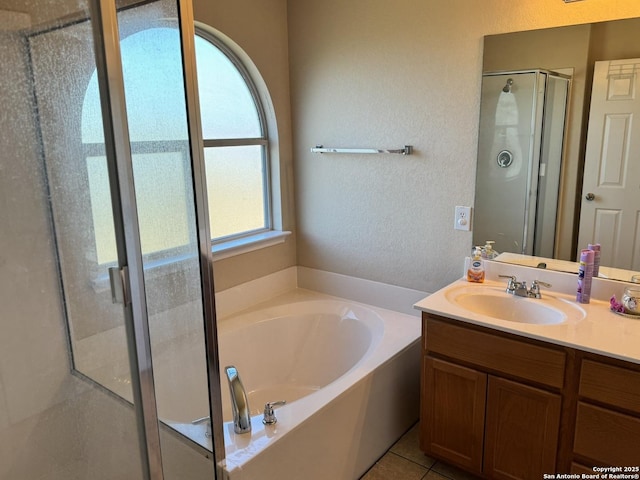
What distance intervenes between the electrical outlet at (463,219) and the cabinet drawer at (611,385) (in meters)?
0.90

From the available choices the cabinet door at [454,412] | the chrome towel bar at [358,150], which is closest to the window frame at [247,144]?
the chrome towel bar at [358,150]

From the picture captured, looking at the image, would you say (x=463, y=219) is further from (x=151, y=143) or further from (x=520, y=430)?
(x=151, y=143)

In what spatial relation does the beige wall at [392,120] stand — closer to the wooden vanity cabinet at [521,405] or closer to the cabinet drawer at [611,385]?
the wooden vanity cabinet at [521,405]

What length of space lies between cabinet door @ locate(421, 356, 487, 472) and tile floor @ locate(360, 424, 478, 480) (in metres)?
0.11

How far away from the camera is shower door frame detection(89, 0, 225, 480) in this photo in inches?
48.4

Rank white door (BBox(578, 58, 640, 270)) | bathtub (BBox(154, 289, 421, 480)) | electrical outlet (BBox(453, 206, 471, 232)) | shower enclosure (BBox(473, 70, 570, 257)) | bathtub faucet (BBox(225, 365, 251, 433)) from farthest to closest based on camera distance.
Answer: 1. electrical outlet (BBox(453, 206, 471, 232))
2. shower enclosure (BBox(473, 70, 570, 257))
3. white door (BBox(578, 58, 640, 270))
4. bathtub faucet (BBox(225, 365, 251, 433))
5. bathtub (BBox(154, 289, 421, 480))

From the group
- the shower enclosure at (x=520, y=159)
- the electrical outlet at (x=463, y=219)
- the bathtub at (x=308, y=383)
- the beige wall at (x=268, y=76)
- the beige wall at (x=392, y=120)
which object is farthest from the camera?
the beige wall at (x=268, y=76)

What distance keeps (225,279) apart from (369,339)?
84 centimetres

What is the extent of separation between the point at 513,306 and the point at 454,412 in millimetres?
515

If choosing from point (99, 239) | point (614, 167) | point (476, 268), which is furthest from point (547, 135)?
point (99, 239)

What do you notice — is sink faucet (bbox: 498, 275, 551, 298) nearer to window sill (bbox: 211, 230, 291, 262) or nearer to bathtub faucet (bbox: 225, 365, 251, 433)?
bathtub faucet (bbox: 225, 365, 251, 433)

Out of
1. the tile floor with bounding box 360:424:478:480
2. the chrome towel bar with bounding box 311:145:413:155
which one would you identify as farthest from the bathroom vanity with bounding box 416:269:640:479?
the chrome towel bar with bounding box 311:145:413:155

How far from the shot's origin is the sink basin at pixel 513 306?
198 centimetres

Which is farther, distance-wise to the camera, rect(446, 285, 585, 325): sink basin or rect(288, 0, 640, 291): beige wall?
rect(288, 0, 640, 291): beige wall
